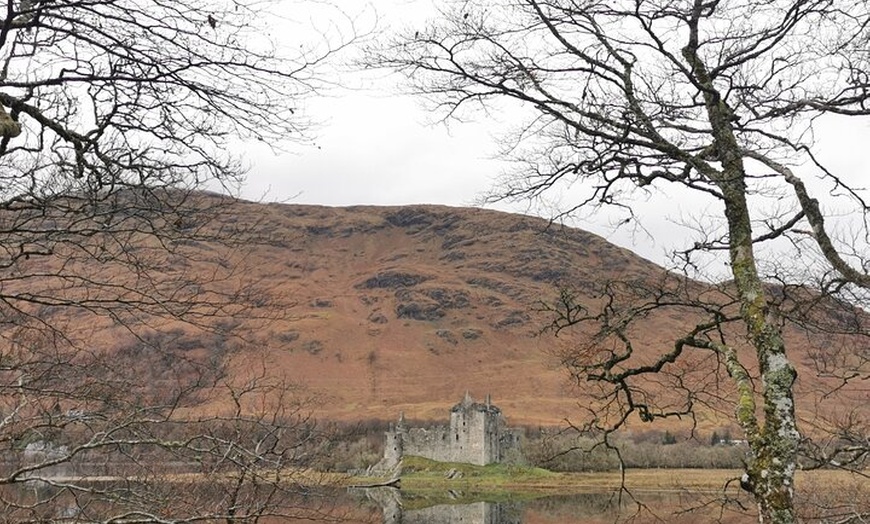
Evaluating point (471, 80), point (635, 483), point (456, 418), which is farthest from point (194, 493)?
point (456, 418)

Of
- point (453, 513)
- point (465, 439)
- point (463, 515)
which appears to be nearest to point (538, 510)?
point (463, 515)

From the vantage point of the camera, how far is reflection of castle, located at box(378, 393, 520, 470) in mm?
90875

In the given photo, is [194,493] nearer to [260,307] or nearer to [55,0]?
[260,307]

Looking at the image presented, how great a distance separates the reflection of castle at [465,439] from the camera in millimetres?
90875

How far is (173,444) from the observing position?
470 cm

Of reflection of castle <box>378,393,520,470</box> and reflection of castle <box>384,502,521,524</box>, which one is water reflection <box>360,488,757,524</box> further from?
reflection of castle <box>378,393,520,470</box>

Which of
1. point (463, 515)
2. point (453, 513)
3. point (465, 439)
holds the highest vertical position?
point (463, 515)

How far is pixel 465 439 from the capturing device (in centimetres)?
9181

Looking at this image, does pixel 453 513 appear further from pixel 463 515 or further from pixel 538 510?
pixel 538 510

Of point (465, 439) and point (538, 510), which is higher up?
point (538, 510)

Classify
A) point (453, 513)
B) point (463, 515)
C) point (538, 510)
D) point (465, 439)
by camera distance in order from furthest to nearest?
point (465, 439) < point (538, 510) < point (453, 513) < point (463, 515)

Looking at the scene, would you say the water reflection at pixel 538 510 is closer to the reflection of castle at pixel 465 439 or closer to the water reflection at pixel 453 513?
the water reflection at pixel 453 513

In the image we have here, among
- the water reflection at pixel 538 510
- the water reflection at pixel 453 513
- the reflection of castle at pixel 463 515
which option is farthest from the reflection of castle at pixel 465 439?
the reflection of castle at pixel 463 515

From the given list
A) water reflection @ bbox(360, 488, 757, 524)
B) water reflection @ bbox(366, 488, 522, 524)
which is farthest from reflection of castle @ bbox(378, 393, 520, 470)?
water reflection @ bbox(366, 488, 522, 524)
